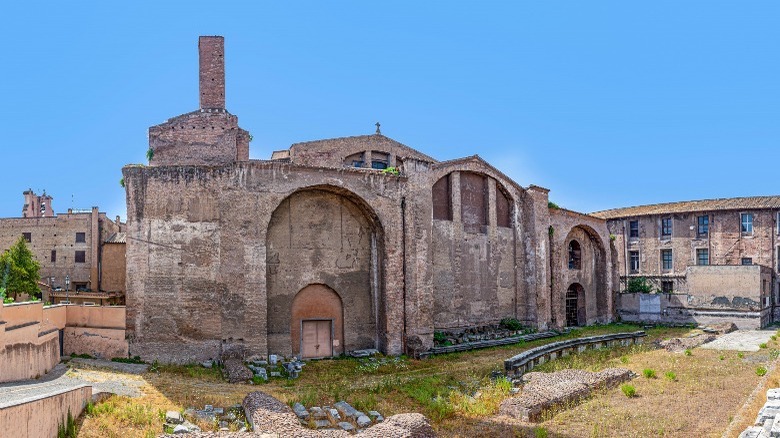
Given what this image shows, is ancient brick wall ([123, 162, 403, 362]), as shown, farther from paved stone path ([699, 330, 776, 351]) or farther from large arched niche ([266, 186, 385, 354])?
paved stone path ([699, 330, 776, 351])

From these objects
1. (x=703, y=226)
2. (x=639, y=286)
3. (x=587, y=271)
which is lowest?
(x=639, y=286)

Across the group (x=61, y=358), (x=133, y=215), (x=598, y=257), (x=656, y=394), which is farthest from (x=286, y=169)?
(x=598, y=257)

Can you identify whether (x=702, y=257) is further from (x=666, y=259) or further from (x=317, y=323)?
(x=317, y=323)

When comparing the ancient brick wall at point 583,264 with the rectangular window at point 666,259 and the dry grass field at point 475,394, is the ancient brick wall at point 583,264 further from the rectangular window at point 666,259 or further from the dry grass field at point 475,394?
the rectangular window at point 666,259

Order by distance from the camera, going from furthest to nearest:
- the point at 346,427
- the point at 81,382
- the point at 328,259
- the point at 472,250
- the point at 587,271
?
the point at 587,271 < the point at 472,250 < the point at 328,259 < the point at 81,382 < the point at 346,427

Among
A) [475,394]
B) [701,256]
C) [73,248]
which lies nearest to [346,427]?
[475,394]

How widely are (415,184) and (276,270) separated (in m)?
6.34

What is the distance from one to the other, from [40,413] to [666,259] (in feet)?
131

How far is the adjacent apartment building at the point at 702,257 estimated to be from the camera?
3209 cm

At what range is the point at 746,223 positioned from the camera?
37781 millimetres

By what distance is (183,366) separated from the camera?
17.8m

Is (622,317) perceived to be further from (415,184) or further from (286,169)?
(286,169)

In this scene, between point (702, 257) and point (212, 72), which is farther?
point (702, 257)

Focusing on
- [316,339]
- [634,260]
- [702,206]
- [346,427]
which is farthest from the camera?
[634,260]
